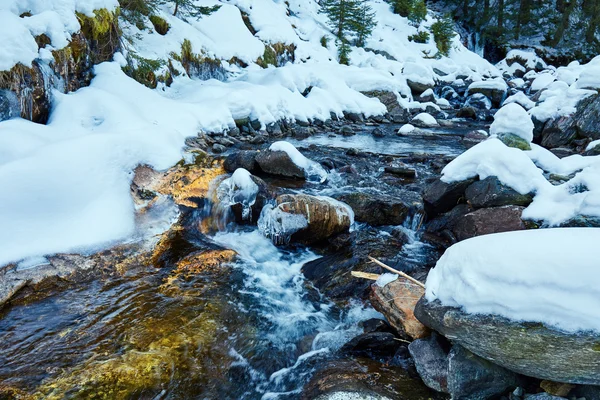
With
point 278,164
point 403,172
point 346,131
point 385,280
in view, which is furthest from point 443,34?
point 385,280

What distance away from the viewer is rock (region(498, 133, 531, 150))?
723 centimetres

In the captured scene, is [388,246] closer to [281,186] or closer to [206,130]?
[281,186]

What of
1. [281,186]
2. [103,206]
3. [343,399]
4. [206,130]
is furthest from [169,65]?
[343,399]

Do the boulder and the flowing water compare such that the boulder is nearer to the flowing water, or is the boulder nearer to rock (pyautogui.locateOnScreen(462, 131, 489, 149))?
the flowing water

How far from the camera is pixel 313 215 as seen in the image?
526cm

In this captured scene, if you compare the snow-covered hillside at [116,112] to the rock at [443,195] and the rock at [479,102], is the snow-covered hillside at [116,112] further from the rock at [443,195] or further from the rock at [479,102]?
the rock at [479,102]

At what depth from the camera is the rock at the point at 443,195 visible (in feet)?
17.3

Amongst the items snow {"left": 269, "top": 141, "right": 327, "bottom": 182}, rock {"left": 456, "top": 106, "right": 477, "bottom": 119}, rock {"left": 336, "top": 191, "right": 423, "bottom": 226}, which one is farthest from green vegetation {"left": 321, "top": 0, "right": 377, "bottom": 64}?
rock {"left": 336, "top": 191, "right": 423, "bottom": 226}

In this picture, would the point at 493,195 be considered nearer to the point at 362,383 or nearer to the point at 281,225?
the point at 281,225

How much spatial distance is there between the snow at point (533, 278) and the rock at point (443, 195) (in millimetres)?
3058

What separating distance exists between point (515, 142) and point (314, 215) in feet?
17.1

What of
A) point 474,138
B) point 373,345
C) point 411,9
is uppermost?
point 411,9

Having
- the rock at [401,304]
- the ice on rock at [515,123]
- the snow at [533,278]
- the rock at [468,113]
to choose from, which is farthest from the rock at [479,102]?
the snow at [533,278]

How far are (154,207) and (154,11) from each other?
9844mm
